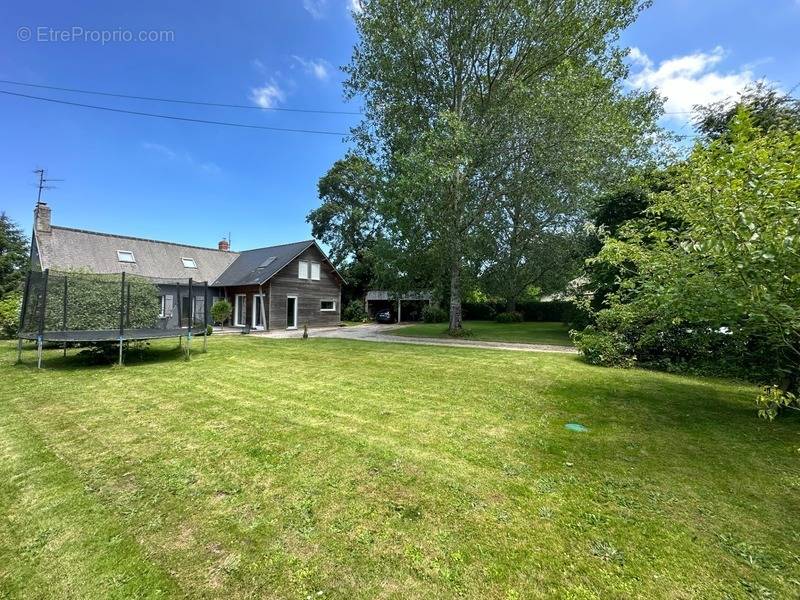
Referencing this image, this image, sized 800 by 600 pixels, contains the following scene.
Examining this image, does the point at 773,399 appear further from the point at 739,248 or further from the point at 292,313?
the point at 292,313

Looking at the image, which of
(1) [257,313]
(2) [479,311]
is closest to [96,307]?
(1) [257,313]

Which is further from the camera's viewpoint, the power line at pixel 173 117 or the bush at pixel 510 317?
the bush at pixel 510 317

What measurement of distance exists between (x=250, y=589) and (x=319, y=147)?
19.1 meters

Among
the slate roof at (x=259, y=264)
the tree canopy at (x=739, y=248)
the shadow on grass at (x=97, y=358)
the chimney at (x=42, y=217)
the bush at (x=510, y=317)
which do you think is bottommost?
the shadow on grass at (x=97, y=358)

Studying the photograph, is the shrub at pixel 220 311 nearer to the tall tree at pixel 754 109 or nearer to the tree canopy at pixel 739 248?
the tree canopy at pixel 739 248

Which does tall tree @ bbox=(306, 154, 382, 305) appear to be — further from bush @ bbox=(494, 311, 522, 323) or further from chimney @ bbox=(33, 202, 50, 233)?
chimney @ bbox=(33, 202, 50, 233)

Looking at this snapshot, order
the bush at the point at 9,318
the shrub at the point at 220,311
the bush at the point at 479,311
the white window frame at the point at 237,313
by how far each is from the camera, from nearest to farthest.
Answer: the bush at the point at 9,318, the shrub at the point at 220,311, the white window frame at the point at 237,313, the bush at the point at 479,311

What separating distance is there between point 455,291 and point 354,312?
45.9 feet

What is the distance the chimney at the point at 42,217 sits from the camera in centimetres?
1714

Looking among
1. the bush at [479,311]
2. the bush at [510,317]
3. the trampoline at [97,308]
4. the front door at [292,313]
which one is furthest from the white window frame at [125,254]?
the bush at [510,317]

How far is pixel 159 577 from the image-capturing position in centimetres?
194

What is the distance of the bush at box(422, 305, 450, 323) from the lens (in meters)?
27.2

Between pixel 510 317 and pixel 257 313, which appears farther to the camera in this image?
pixel 510 317

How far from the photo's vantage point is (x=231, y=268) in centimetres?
2361
